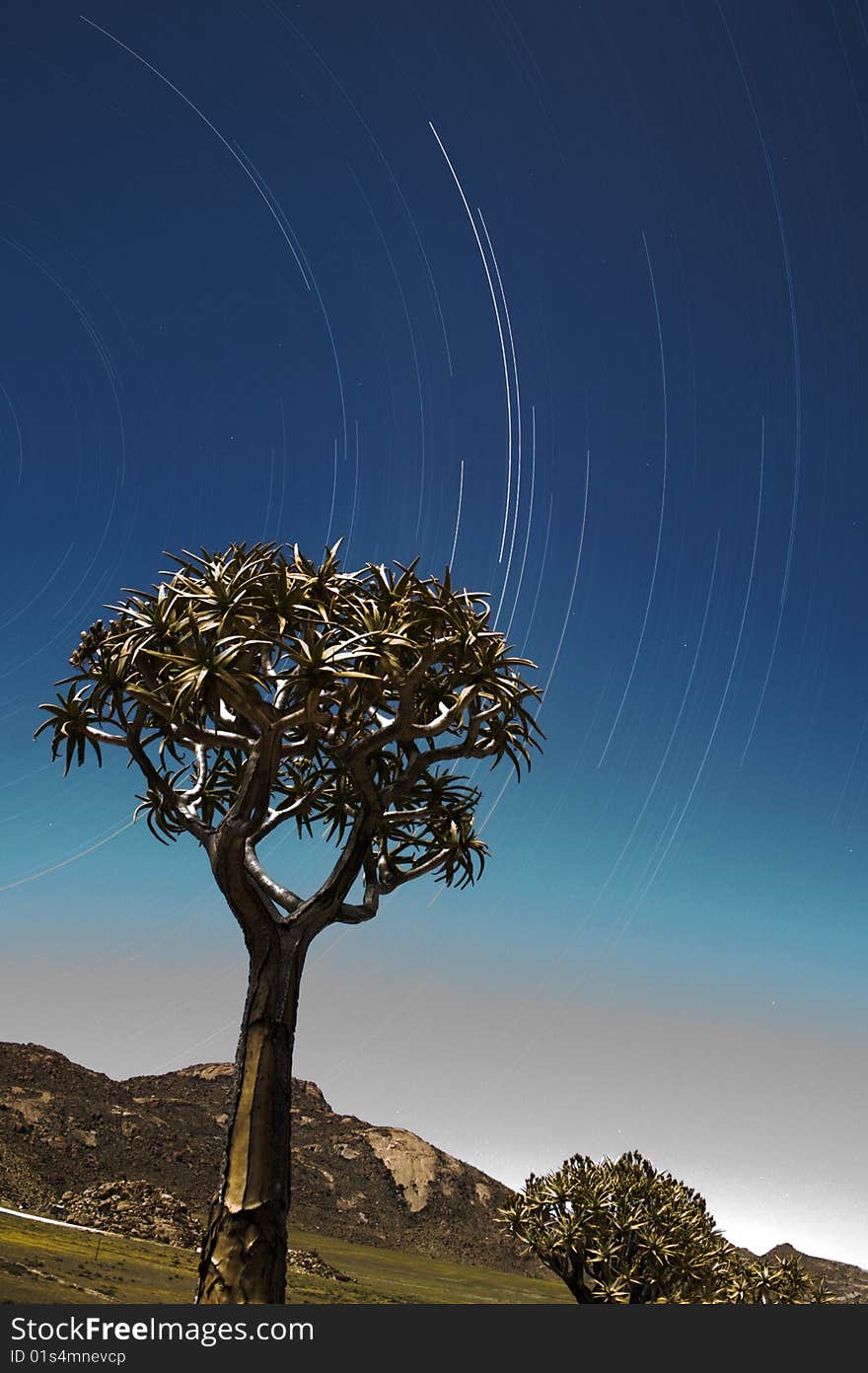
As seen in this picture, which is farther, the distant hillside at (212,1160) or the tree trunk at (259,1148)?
the distant hillside at (212,1160)

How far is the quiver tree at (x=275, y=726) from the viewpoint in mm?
14727

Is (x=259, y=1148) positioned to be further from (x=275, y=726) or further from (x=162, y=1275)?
(x=162, y=1275)

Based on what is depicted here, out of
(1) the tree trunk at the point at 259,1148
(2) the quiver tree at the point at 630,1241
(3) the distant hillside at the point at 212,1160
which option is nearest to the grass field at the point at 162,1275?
(1) the tree trunk at the point at 259,1148

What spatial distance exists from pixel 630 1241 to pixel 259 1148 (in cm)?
1681

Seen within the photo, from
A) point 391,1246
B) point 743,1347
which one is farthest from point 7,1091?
point 743,1347

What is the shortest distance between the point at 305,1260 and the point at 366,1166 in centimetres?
4869

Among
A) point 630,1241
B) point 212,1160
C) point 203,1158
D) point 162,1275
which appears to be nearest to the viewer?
point 630,1241

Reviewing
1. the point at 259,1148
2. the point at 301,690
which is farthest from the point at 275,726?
the point at 259,1148

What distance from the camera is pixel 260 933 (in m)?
16.0

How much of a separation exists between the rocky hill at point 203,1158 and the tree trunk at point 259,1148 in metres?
50.1

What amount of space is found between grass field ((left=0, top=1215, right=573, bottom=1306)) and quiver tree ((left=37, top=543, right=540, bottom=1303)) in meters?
2.85

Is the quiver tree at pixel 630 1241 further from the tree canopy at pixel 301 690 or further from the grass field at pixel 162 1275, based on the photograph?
the tree canopy at pixel 301 690

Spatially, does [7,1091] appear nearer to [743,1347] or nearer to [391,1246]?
[391,1246]

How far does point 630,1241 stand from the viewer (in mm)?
26094
